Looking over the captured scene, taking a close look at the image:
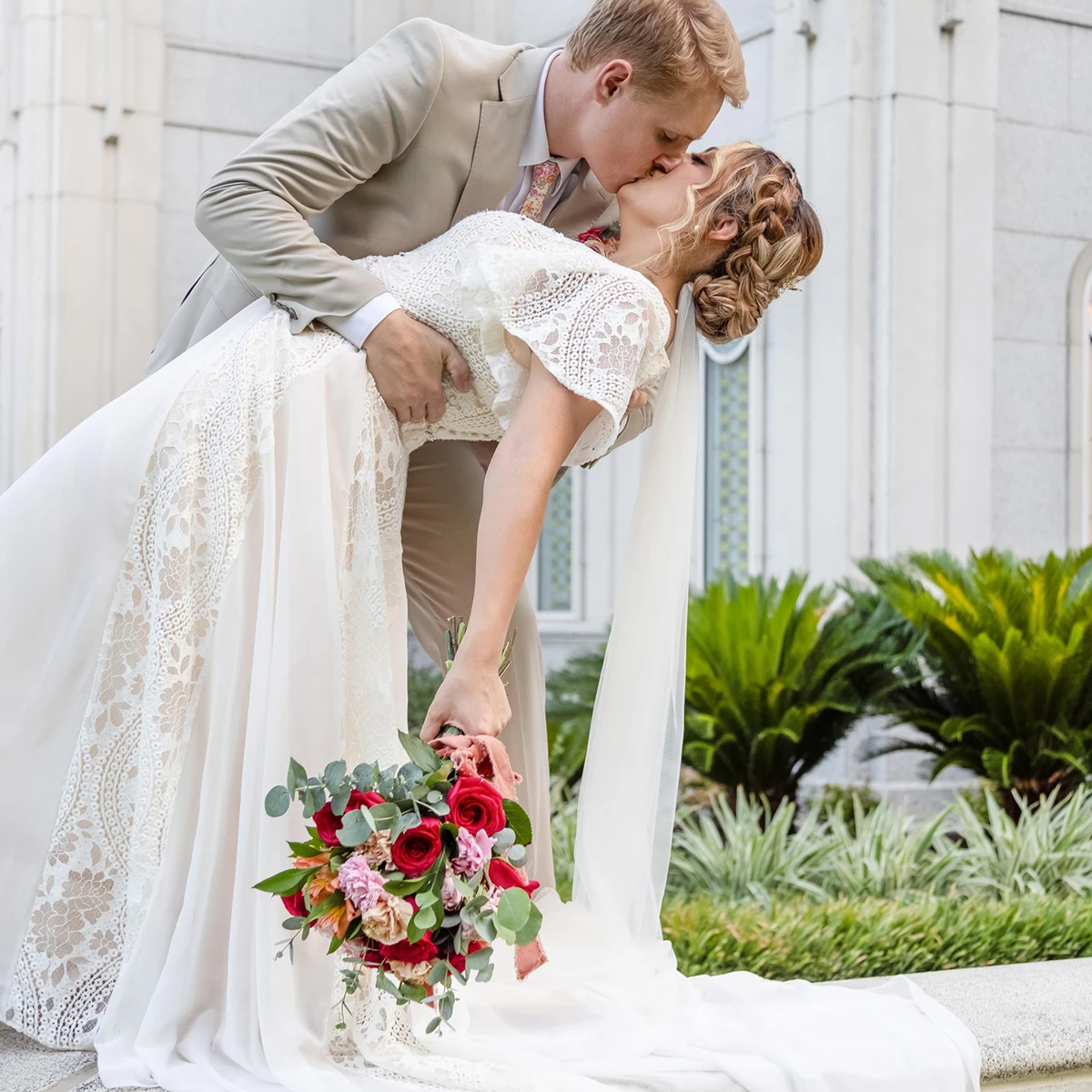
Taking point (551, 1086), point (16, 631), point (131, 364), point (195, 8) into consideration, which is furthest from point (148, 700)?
point (195, 8)

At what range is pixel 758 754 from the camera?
6234mm

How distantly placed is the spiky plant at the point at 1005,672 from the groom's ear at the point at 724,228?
12.4 ft

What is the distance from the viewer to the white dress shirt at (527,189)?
246cm

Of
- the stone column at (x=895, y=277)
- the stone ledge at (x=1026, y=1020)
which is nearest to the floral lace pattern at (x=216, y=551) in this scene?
the stone ledge at (x=1026, y=1020)

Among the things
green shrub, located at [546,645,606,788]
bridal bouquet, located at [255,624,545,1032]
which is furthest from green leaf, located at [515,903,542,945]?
green shrub, located at [546,645,606,788]

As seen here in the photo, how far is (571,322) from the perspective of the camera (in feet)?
7.58

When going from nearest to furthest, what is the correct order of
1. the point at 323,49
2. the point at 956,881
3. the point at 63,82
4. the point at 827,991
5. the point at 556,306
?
1. the point at 556,306
2. the point at 827,991
3. the point at 956,881
4. the point at 63,82
5. the point at 323,49

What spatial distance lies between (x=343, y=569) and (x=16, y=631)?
0.58m

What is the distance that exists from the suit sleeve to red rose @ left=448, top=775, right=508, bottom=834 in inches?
36.1

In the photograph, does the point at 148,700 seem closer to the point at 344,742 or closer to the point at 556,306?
the point at 344,742

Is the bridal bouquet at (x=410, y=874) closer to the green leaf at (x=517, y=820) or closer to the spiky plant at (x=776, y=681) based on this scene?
the green leaf at (x=517, y=820)

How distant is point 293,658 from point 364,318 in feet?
1.95

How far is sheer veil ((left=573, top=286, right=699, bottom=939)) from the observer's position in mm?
2736

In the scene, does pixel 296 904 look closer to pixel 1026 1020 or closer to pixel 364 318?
pixel 364 318
